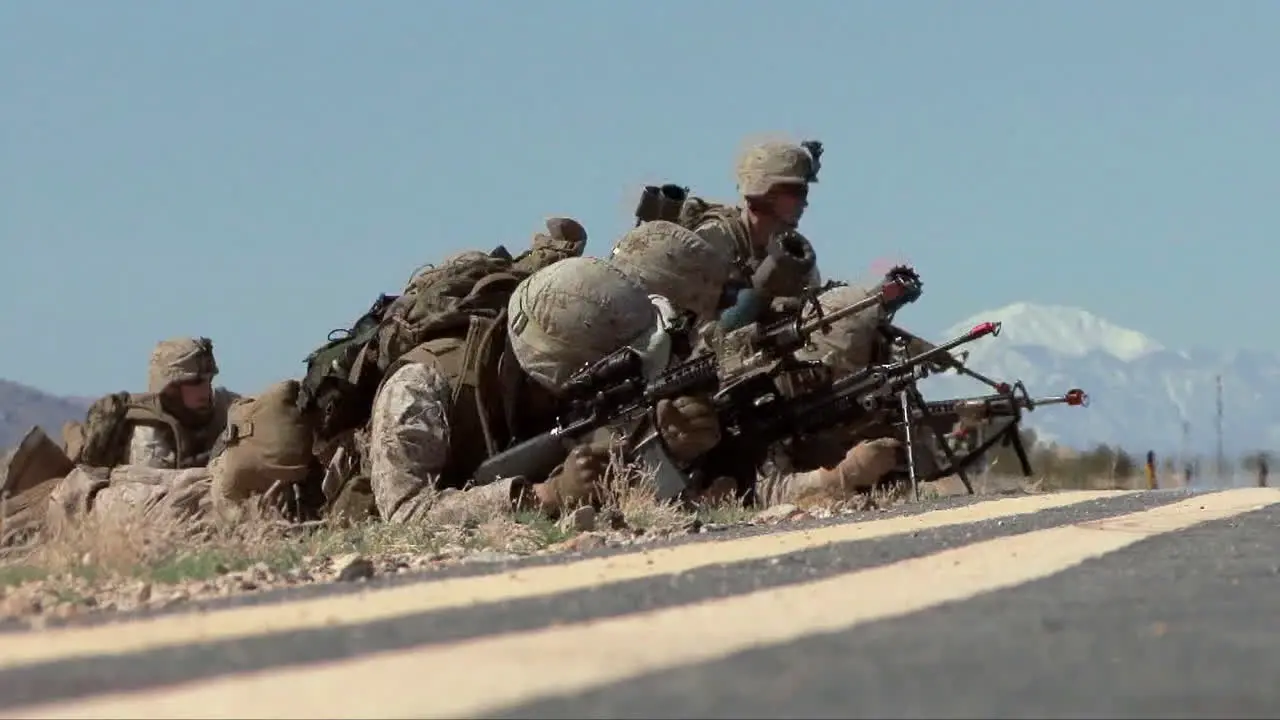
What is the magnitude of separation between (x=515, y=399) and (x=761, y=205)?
364cm

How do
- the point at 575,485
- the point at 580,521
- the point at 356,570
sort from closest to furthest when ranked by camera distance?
the point at 356,570, the point at 580,521, the point at 575,485

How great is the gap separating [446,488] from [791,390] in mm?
2888

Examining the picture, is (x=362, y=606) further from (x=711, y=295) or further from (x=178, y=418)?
(x=178, y=418)

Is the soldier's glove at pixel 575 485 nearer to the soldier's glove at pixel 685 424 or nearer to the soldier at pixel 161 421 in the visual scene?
the soldier's glove at pixel 685 424

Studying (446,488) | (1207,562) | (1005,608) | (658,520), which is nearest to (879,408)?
(446,488)

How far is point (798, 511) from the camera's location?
883 centimetres

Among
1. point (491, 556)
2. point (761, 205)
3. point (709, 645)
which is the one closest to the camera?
point (709, 645)

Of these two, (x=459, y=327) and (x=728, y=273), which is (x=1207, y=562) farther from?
(x=728, y=273)

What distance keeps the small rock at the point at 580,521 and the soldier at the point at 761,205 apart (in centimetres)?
487

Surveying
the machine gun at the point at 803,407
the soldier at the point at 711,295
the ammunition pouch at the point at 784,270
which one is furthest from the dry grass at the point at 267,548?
the ammunition pouch at the point at 784,270

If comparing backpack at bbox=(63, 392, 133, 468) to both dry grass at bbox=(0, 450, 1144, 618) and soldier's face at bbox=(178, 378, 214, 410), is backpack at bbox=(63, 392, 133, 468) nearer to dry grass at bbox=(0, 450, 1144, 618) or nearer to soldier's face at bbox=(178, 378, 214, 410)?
soldier's face at bbox=(178, 378, 214, 410)

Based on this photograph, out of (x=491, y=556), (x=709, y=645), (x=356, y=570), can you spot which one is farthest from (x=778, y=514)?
(x=709, y=645)

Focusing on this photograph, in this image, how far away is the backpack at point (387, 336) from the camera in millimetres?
9164

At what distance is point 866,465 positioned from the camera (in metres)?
10.7
